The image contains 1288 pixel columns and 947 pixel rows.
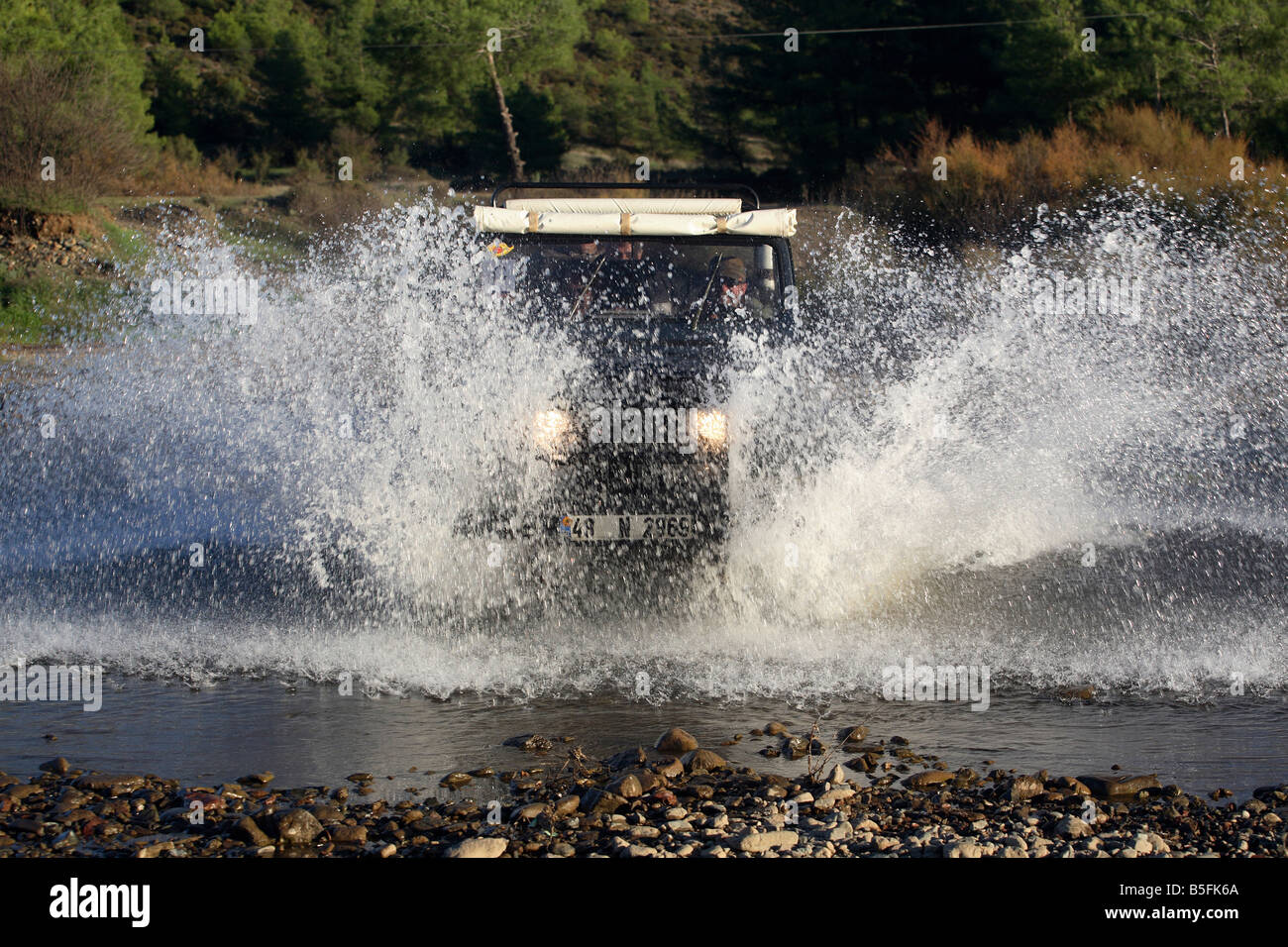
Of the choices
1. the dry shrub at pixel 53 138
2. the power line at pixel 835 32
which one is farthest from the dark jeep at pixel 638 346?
the power line at pixel 835 32

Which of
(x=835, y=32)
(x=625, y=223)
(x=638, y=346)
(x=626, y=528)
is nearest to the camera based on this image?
(x=626, y=528)

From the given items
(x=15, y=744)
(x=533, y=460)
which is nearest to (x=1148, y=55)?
(x=533, y=460)

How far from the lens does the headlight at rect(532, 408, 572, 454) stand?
6.11m

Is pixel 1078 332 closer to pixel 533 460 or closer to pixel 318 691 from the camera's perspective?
pixel 533 460

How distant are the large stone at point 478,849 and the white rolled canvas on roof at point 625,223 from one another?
172 inches

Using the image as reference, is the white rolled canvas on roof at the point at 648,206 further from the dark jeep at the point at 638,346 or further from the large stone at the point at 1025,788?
the large stone at the point at 1025,788

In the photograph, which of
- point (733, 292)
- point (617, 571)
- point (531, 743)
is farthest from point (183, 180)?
point (531, 743)

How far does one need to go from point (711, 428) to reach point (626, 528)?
67 centimetres

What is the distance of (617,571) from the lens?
6172 millimetres

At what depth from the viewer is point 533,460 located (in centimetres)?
612

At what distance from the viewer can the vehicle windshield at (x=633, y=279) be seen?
699 centimetres

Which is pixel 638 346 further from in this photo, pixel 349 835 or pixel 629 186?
pixel 349 835

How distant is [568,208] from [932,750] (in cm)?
453

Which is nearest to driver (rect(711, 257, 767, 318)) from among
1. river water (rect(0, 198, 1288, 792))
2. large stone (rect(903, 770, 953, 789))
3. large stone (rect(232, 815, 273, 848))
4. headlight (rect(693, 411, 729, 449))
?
river water (rect(0, 198, 1288, 792))
